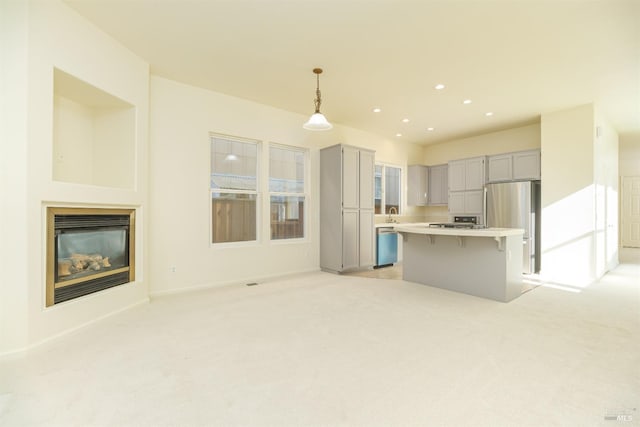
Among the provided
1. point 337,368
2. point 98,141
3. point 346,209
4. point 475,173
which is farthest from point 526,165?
point 98,141

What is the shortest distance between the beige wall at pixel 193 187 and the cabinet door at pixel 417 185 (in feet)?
12.4

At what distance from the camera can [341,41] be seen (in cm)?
317

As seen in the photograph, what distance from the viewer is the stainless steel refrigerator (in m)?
5.43

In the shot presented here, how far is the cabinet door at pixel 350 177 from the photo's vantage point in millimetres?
5457

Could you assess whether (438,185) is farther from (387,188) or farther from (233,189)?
(233,189)

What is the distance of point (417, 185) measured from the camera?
24.9 ft

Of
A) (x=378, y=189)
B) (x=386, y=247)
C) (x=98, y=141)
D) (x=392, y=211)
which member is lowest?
(x=386, y=247)

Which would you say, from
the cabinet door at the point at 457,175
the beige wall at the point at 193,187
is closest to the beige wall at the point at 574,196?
the cabinet door at the point at 457,175

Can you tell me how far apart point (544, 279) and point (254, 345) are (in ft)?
16.6

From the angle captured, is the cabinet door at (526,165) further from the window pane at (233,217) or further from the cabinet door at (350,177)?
the window pane at (233,217)

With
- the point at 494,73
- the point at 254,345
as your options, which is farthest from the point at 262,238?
the point at 494,73

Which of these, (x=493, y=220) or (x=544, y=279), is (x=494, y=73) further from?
(x=544, y=279)

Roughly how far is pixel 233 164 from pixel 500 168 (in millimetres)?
5268

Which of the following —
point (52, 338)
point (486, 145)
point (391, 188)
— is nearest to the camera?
point (52, 338)
